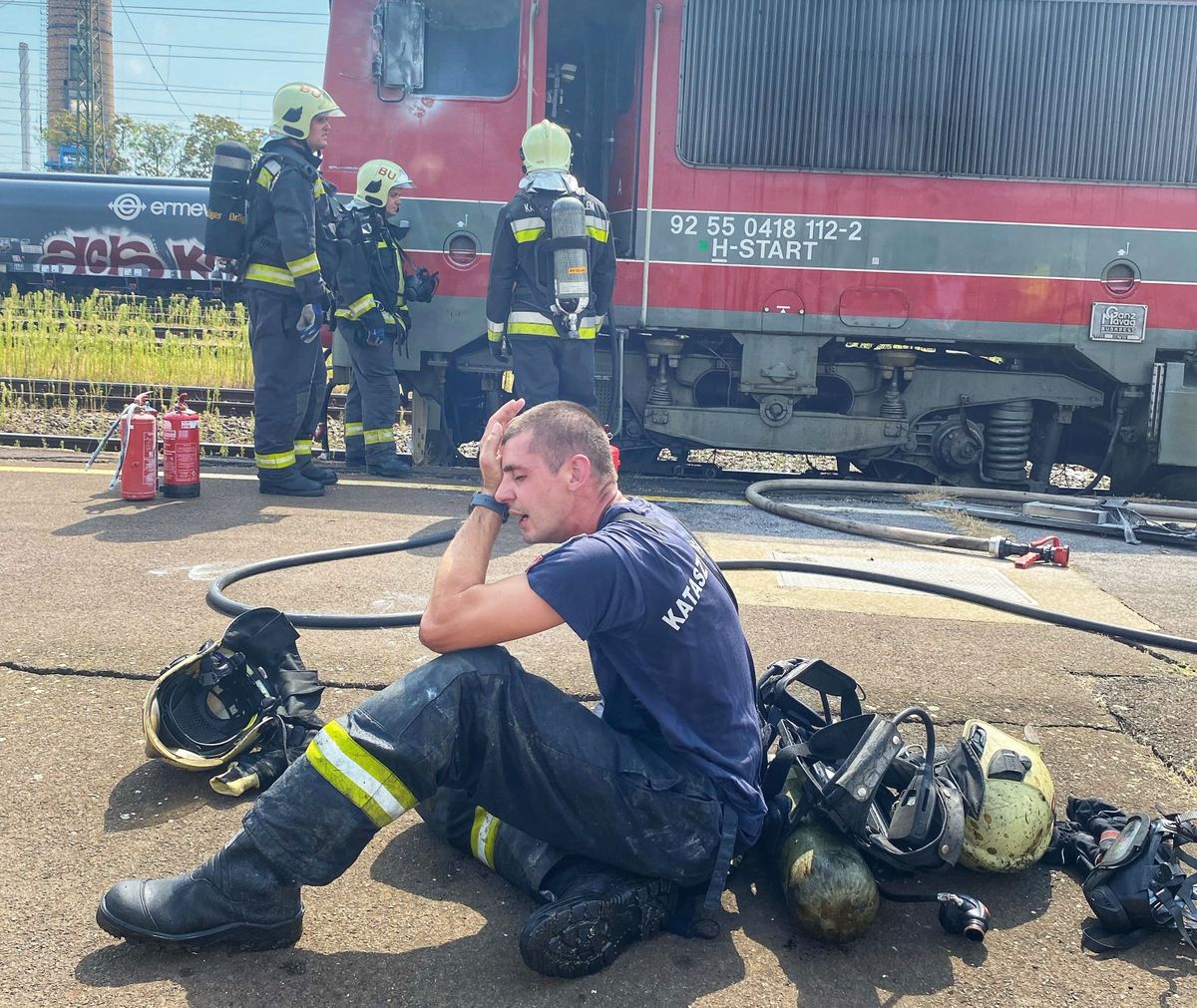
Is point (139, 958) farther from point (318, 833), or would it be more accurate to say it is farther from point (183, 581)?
point (183, 581)

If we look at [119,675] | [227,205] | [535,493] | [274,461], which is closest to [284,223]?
[227,205]

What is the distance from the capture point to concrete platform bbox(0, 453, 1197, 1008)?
7.78 ft

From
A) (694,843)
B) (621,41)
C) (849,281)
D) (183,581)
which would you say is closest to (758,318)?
(849,281)

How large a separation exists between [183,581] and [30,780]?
2.02 meters

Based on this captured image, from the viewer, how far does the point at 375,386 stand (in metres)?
8.23

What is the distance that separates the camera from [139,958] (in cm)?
237

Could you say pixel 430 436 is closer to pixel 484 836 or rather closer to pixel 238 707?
pixel 238 707

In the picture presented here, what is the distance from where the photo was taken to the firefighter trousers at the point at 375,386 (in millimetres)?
8141

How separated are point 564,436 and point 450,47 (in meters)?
6.47

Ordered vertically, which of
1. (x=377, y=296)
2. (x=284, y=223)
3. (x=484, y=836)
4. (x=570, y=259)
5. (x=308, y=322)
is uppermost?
(x=284, y=223)

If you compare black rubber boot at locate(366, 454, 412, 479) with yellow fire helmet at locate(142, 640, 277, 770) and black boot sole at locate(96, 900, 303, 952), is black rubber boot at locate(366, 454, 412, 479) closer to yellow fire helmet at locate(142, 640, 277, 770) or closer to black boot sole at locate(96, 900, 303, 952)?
yellow fire helmet at locate(142, 640, 277, 770)

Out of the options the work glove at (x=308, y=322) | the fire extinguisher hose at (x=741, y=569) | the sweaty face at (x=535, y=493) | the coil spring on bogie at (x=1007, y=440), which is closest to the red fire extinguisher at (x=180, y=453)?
the work glove at (x=308, y=322)

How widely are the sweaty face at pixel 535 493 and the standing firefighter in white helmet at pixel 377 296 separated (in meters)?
5.57

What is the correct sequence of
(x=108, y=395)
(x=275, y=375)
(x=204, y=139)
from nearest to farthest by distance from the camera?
1. (x=275, y=375)
2. (x=108, y=395)
3. (x=204, y=139)
